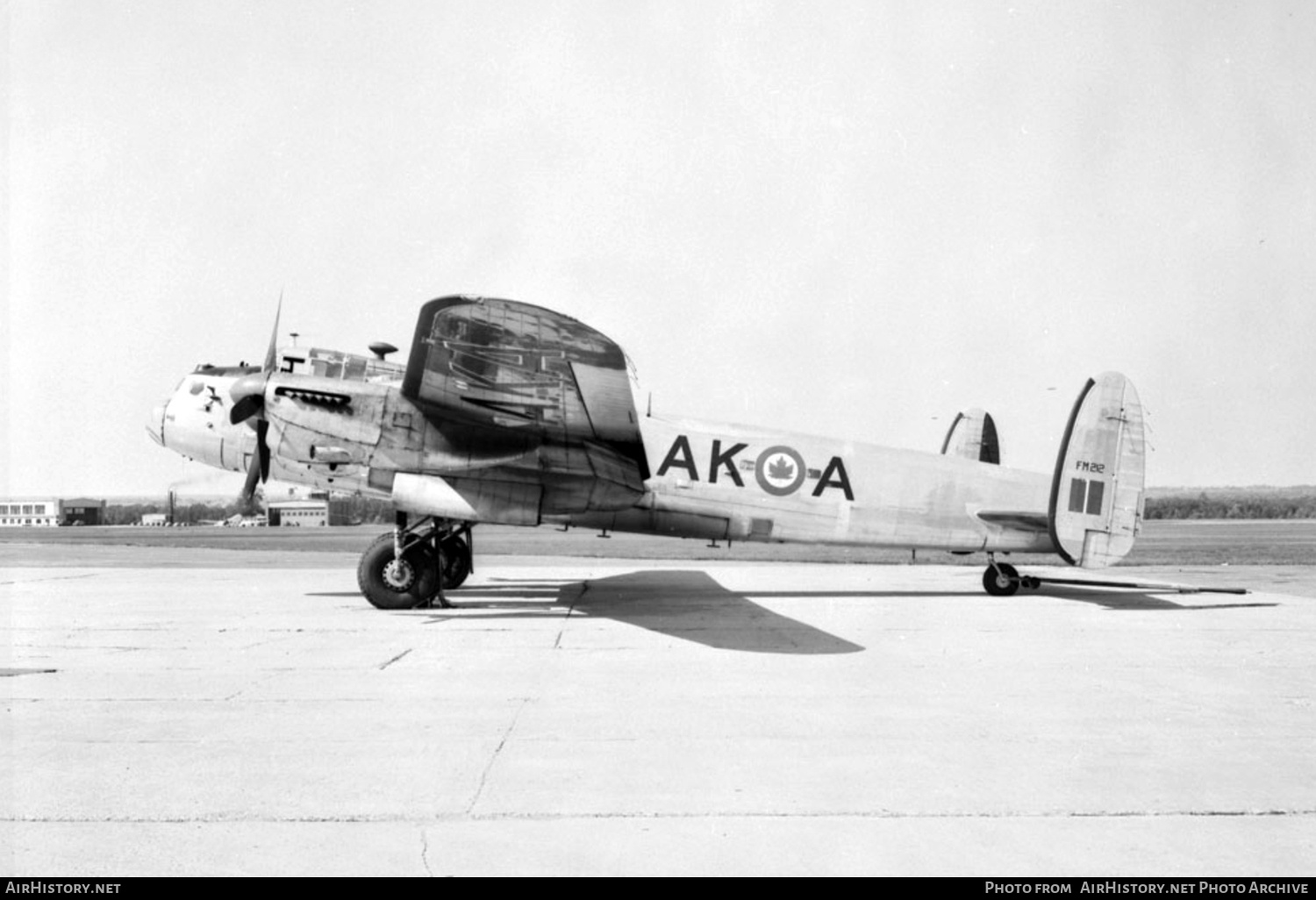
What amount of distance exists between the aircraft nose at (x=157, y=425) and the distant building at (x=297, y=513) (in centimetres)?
5812

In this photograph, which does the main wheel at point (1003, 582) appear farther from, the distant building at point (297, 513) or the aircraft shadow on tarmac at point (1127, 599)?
the distant building at point (297, 513)

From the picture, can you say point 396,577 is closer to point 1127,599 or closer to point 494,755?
point 494,755

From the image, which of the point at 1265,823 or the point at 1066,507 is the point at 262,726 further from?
the point at 1066,507

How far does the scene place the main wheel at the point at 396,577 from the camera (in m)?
11.4

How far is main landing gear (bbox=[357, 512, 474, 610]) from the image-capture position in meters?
11.4

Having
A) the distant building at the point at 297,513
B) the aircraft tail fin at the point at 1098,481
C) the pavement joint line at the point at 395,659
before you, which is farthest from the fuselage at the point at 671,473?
the distant building at the point at 297,513

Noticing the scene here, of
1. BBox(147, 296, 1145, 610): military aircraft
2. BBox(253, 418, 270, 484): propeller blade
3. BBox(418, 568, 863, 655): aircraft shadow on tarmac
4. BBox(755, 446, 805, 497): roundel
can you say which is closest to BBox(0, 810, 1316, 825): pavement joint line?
BBox(418, 568, 863, 655): aircraft shadow on tarmac

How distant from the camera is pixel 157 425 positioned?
12.5m

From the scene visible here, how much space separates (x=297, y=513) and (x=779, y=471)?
6894 centimetres

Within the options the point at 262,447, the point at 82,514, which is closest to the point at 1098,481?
the point at 262,447

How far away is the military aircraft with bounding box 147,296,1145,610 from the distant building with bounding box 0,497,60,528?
8706cm

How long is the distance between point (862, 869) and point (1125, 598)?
1219 cm

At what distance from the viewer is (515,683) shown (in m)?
6.80

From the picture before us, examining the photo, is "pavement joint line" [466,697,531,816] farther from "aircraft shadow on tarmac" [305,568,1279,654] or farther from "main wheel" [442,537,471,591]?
"main wheel" [442,537,471,591]
